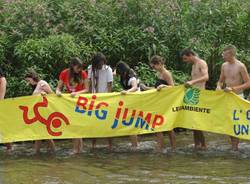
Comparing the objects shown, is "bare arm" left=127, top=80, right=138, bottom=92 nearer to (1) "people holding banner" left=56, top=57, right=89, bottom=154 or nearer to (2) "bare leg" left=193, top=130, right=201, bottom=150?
(1) "people holding banner" left=56, top=57, right=89, bottom=154

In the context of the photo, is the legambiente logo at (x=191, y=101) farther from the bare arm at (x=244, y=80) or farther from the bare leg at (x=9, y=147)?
the bare leg at (x=9, y=147)

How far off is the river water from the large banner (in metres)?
0.40

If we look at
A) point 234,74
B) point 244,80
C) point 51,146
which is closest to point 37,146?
point 51,146

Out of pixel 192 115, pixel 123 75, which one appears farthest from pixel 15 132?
pixel 192 115

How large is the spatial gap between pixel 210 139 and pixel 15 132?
372 centimetres

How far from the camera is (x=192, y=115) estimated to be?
1037cm

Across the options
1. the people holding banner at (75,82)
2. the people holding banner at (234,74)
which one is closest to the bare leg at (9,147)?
the people holding banner at (75,82)

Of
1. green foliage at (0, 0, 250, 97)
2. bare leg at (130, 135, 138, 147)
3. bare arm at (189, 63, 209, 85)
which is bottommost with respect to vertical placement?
bare leg at (130, 135, 138, 147)

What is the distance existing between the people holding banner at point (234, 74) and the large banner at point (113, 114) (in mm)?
369

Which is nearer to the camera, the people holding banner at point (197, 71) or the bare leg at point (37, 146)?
the people holding banner at point (197, 71)

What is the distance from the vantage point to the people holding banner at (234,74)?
1024cm

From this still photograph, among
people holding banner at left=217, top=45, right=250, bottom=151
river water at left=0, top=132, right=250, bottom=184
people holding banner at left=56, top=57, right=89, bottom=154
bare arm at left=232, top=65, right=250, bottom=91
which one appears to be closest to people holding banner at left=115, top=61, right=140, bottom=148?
people holding banner at left=56, top=57, right=89, bottom=154

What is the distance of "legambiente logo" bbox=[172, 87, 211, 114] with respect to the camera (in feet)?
33.7

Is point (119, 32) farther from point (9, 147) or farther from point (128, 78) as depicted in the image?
point (9, 147)
